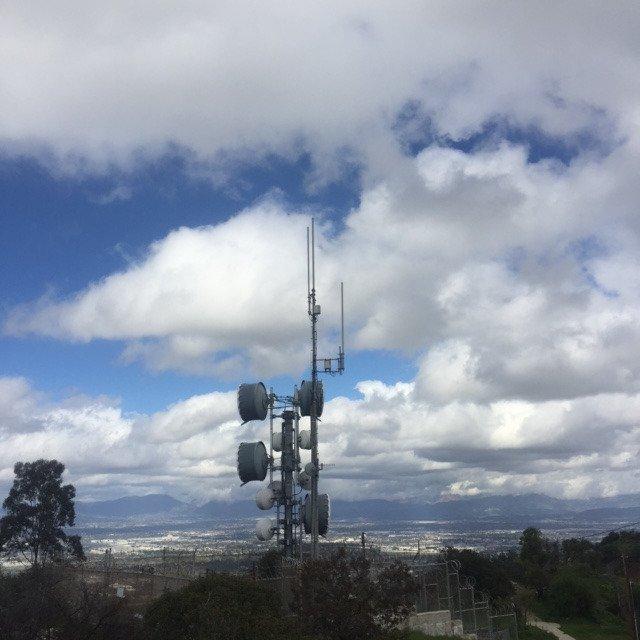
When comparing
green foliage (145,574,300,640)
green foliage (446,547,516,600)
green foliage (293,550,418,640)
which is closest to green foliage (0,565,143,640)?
green foliage (145,574,300,640)

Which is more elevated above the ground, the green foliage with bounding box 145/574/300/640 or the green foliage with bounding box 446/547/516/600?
the green foliage with bounding box 145/574/300/640

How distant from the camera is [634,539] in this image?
106 m

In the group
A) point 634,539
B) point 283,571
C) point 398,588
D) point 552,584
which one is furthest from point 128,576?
point 634,539

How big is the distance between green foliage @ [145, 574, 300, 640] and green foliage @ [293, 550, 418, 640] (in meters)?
1.01

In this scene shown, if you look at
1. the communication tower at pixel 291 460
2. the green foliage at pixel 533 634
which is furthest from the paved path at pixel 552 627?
the communication tower at pixel 291 460

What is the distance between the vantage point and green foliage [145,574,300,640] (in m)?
18.8

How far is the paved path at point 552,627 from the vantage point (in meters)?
51.3

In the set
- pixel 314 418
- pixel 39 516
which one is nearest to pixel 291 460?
pixel 314 418

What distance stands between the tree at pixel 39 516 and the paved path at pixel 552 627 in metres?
33.1

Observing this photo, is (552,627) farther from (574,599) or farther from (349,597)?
(349,597)

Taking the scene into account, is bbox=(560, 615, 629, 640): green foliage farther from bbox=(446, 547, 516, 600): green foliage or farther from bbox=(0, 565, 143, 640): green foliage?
bbox=(0, 565, 143, 640): green foliage

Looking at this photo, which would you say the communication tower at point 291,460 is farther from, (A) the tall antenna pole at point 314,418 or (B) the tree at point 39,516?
(B) the tree at point 39,516

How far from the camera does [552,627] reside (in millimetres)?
56594

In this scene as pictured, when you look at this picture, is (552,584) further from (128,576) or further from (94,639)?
(94,639)
